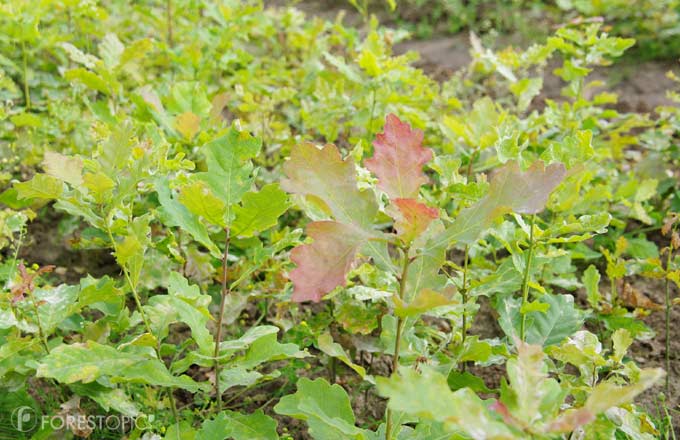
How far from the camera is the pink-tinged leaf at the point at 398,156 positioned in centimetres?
141

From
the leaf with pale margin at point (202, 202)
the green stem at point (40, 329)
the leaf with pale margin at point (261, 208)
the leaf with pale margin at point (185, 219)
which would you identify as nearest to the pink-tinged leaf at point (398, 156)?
the leaf with pale margin at point (261, 208)

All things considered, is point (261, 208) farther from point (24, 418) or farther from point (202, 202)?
point (24, 418)

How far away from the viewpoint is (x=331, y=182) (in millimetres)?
1387

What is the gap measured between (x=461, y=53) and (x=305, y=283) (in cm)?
409

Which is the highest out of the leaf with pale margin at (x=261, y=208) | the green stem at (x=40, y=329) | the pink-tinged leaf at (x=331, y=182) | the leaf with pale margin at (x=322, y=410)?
the pink-tinged leaf at (x=331, y=182)

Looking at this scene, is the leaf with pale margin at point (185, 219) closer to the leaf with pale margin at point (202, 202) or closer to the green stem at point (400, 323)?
the leaf with pale margin at point (202, 202)

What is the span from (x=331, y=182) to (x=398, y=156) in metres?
0.14

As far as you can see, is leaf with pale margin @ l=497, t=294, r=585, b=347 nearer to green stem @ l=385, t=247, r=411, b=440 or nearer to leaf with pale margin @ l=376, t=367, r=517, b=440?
green stem @ l=385, t=247, r=411, b=440

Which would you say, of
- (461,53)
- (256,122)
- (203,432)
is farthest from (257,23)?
(203,432)

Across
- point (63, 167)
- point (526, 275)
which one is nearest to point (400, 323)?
point (526, 275)

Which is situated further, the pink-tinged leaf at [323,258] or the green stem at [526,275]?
the green stem at [526,275]

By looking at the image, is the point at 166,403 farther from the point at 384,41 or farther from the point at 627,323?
the point at 384,41

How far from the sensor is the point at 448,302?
1306 millimetres

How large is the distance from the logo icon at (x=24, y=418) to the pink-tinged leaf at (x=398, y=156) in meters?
1.10
